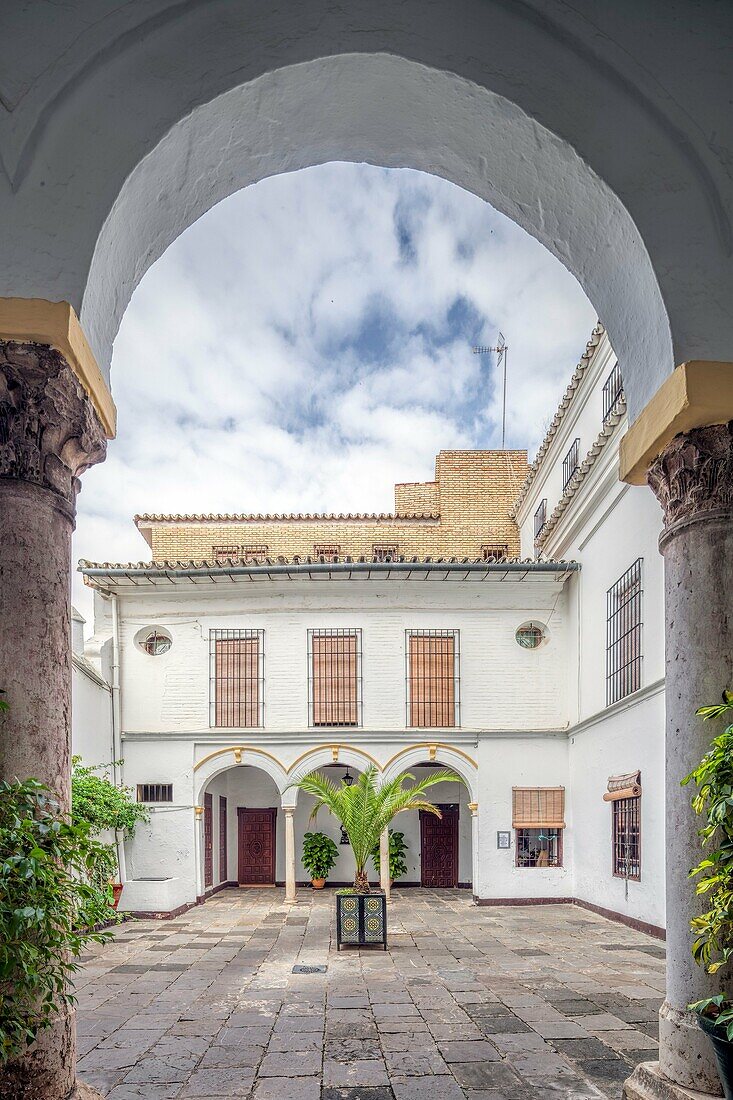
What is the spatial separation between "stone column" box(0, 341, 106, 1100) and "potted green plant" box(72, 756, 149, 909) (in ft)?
25.0

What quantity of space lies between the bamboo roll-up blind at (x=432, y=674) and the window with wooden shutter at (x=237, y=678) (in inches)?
108

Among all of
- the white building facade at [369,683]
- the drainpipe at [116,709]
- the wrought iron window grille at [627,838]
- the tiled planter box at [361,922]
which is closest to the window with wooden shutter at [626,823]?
the wrought iron window grille at [627,838]

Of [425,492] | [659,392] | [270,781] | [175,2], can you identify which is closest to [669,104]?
[659,392]

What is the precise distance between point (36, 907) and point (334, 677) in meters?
13.1

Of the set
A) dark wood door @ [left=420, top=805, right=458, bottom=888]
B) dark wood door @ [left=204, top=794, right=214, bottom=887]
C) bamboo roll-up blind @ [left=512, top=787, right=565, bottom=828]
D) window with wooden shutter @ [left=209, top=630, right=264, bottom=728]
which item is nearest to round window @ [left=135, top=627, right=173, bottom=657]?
window with wooden shutter @ [left=209, top=630, right=264, bottom=728]

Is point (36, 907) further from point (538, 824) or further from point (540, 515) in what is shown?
point (540, 515)

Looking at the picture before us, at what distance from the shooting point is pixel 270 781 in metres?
18.4

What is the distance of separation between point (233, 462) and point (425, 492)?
30.7 ft

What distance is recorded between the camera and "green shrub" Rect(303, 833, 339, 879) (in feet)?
57.3

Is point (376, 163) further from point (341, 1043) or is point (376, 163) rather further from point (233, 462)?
point (233, 462)

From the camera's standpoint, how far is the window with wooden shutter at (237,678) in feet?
52.0

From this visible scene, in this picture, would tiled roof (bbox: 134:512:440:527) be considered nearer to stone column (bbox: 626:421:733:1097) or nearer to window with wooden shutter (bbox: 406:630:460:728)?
window with wooden shutter (bbox: 406:630:460:728)

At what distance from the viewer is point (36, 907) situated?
2854 mm

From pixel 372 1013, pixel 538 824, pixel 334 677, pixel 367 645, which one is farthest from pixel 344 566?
pixel 372 1013
